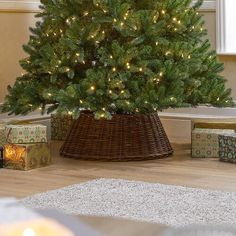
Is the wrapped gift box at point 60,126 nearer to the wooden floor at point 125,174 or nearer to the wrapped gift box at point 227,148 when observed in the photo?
the wooden floor at point 125,174

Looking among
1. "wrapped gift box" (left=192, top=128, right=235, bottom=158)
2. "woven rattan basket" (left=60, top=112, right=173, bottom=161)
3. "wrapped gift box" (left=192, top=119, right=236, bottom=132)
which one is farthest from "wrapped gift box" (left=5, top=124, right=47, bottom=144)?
"wrapped gift box" (left=192, top=119, right=236, bottom=132)

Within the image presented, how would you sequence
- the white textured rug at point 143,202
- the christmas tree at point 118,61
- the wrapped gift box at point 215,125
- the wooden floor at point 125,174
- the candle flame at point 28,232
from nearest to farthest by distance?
the candle flame at point 28,232 → the white textured rug at point 143,202 → the wooden floor at point 125,174 → the christmas tree at point 118,61 → the wrapped gift box at point 215,125

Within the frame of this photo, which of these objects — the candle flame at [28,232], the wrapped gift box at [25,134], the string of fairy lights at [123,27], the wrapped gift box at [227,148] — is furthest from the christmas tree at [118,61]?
the candle flame at [28,232]

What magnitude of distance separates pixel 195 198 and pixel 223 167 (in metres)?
0.91

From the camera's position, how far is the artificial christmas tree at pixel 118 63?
346 centimetres

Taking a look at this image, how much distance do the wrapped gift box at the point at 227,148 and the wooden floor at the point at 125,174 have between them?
5 centimetres

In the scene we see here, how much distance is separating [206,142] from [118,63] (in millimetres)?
738

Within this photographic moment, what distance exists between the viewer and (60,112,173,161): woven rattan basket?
357 cm

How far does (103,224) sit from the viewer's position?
37 centimetres

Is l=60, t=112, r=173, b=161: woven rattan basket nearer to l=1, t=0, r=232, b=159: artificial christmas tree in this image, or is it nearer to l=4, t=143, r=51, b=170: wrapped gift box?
l=1, t=0, r=232, b=159: artificial christmas tree

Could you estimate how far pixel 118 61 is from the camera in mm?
3469

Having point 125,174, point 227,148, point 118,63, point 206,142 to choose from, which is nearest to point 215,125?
point 206,142

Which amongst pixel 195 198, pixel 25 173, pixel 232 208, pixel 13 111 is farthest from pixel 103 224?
pixel 13 111

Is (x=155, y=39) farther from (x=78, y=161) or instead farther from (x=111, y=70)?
(x=78, y=161)
